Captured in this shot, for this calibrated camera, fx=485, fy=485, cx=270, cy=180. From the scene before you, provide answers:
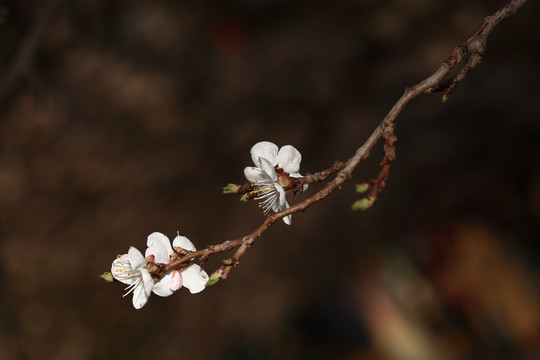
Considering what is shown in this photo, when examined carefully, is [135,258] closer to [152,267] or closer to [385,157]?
[152,267]

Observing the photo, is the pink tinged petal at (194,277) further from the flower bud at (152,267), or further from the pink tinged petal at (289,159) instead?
the pink tinged petal at (289,159)

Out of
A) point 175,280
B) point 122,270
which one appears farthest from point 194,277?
point 122,270

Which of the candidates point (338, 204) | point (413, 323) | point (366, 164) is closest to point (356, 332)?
point (413, 323)

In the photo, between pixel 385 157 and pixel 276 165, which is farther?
pixel 276 165

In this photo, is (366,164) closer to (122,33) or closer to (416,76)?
(416,76)

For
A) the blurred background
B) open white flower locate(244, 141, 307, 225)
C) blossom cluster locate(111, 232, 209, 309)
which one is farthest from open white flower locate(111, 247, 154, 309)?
the blurred background

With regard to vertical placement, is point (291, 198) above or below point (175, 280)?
above
